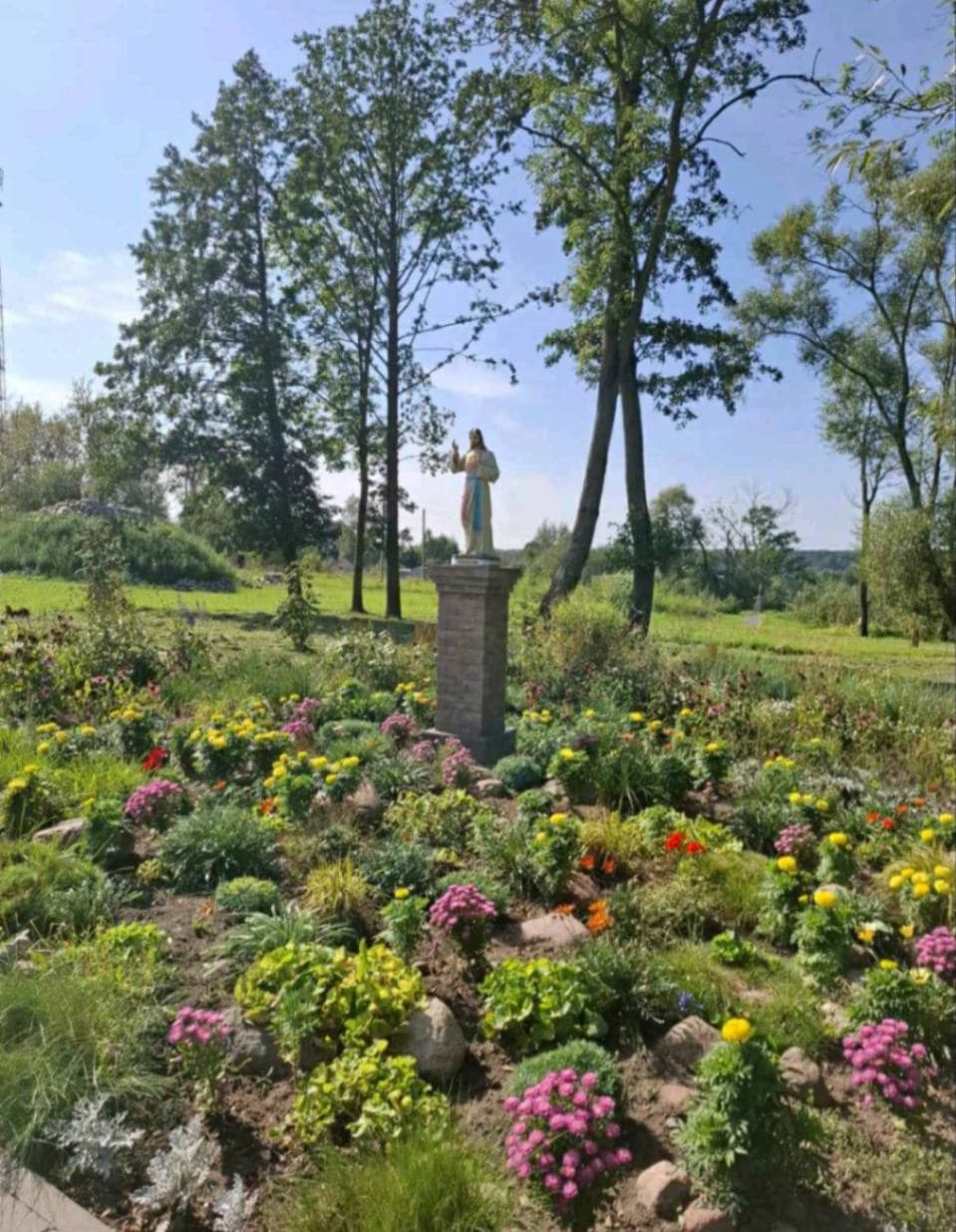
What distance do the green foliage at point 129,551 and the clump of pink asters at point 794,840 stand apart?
19803 mm

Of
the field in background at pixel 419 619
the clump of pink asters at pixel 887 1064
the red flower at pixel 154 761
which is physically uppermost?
the field in background at pixel 419 619

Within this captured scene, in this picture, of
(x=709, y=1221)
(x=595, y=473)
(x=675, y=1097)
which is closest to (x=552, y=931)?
(x=675, y=1097)

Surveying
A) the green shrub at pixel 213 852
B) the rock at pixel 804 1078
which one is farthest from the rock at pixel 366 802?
the rock at pixel 804 1078

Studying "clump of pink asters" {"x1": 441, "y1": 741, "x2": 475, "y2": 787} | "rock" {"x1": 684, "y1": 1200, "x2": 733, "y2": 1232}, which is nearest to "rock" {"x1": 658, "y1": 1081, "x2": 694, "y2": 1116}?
"rock" {"x1": 684, "y1": 1200, "x2": 733, "y2": 1232}

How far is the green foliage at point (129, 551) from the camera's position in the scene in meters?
21.1

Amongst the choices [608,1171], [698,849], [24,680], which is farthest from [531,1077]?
[24,680]

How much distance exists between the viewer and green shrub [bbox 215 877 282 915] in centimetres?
340

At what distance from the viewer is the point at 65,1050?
2.40 m

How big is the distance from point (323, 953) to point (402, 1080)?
0.60 m

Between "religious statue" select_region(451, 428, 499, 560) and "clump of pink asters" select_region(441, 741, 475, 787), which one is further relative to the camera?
"religious statue" select_region(451, 428, 499, 560)

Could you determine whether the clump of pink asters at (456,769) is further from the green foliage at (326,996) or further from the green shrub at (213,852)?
the green foliage at (326,996)

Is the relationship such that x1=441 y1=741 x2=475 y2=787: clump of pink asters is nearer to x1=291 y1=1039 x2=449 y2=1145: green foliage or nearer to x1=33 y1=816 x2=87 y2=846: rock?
x1=33 y1=816 x2=87 y2=846: rock

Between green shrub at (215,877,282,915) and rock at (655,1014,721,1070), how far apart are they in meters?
1.63

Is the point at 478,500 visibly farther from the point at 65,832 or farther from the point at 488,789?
the point at 65,832
